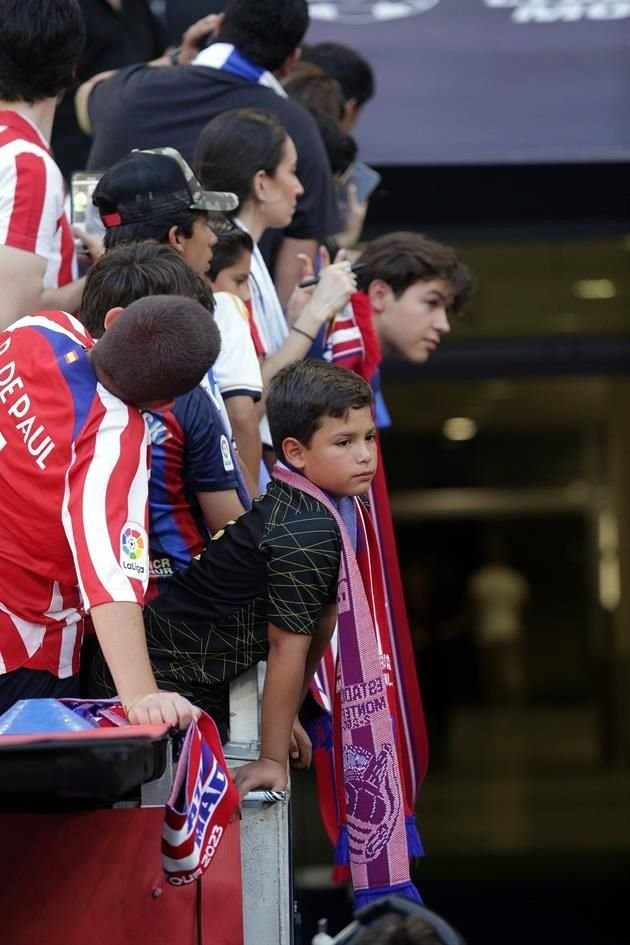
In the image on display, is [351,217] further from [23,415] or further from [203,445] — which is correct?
[23,415]

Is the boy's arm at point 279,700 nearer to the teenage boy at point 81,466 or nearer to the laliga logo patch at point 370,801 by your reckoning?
the laliga logo patch at point 370,801

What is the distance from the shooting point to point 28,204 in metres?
3.13

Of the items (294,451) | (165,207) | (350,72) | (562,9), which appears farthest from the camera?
(562,9)

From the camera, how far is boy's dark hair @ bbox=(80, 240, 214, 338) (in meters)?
2.77

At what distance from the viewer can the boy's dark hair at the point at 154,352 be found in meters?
2.29

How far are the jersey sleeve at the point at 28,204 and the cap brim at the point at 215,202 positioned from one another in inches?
12.7

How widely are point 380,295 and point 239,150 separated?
0.73m

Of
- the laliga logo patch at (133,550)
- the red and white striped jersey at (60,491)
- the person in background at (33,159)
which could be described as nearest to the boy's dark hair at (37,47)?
the person in background at (33,159)

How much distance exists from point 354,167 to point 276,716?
2.68 meters

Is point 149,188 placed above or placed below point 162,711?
above

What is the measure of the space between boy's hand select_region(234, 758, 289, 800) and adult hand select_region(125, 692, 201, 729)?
50 cm

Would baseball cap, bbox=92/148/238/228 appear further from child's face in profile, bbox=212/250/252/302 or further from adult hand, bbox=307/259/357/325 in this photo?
adult hand, bbox=307/259/357/325

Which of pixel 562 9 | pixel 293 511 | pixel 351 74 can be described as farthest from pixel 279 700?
pixel 562 9

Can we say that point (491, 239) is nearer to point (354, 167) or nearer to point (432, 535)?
point (354, 167)
